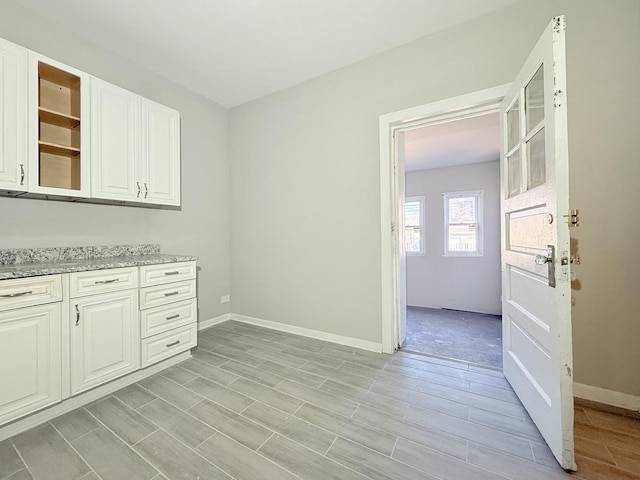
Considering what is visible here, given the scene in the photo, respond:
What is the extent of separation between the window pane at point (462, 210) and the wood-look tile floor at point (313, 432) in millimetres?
3579

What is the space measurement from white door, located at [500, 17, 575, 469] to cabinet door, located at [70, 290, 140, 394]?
2621 mm

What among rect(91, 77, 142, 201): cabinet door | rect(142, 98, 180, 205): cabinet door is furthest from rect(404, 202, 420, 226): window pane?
rect(91, 77, 142, 201): cabinet door

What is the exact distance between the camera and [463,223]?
5.06 m

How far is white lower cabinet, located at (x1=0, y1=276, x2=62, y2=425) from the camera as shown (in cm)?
142

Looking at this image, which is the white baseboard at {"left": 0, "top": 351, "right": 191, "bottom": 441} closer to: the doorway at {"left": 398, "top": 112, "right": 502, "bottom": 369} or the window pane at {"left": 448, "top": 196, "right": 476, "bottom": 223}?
the doorway at {"left": 398, "top": 112, "right": 502, "bottom": 369}

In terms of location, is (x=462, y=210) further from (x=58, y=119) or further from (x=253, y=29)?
(x=58, y=119)

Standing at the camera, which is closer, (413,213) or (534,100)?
(534,100)

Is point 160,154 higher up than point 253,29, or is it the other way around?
point 253,29

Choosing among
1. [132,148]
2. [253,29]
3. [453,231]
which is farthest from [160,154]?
[453,231]

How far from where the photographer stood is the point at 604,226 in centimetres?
168

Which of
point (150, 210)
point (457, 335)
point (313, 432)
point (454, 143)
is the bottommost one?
point (457, 335)

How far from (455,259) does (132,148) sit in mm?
5274

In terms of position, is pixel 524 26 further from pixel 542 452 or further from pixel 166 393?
pixel 166 393

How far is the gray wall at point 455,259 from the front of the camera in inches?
187
